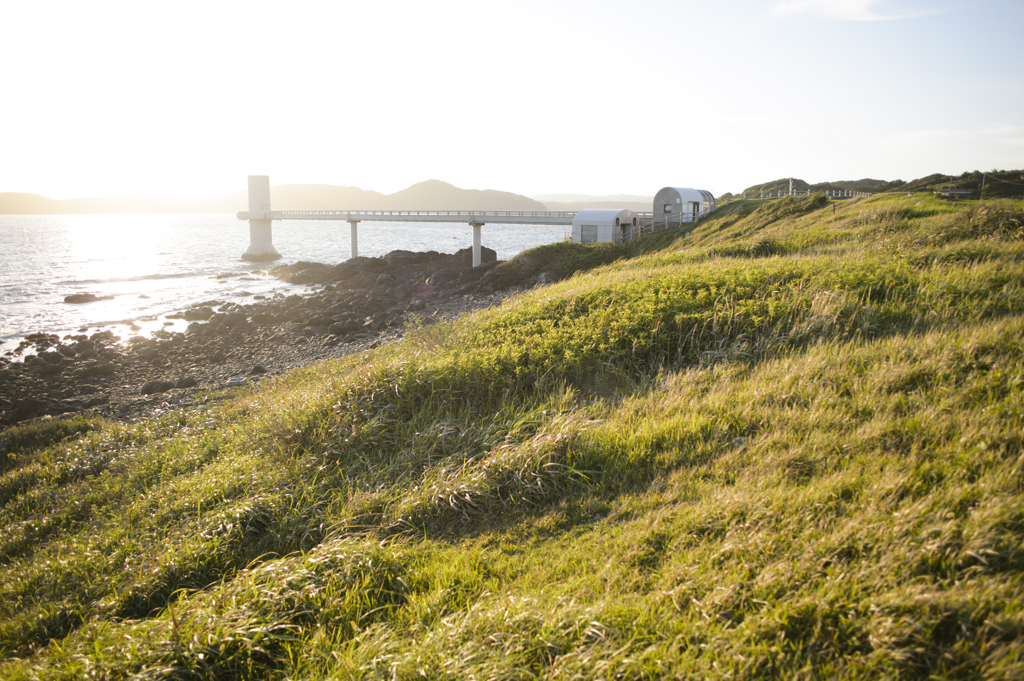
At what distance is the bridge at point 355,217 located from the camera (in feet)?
143

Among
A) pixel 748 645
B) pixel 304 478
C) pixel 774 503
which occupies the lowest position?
pixel 304 478

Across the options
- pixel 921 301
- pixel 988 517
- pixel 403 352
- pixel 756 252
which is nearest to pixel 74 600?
pixel 403 352

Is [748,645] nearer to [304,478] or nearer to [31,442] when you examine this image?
[304,478]

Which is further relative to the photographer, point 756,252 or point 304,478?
point 756,252

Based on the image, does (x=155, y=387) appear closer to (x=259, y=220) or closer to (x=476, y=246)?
(x=476, y=246)

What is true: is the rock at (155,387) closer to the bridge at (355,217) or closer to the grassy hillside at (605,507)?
the grassy hillside at (605,507)

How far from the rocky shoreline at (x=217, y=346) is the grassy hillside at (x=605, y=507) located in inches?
262

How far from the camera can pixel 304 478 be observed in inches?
260

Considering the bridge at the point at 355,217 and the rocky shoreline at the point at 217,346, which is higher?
the bridge at the point at 355,217

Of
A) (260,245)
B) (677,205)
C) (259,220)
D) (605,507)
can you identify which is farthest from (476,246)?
(605,507)

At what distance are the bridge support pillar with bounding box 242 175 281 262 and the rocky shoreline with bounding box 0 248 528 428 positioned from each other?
35.5m

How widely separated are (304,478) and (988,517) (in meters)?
6.60

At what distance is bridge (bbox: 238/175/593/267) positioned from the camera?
43531mm

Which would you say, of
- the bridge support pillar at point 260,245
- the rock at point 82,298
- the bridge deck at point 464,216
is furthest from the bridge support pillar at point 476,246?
the bridge support pillar at point 260,245
